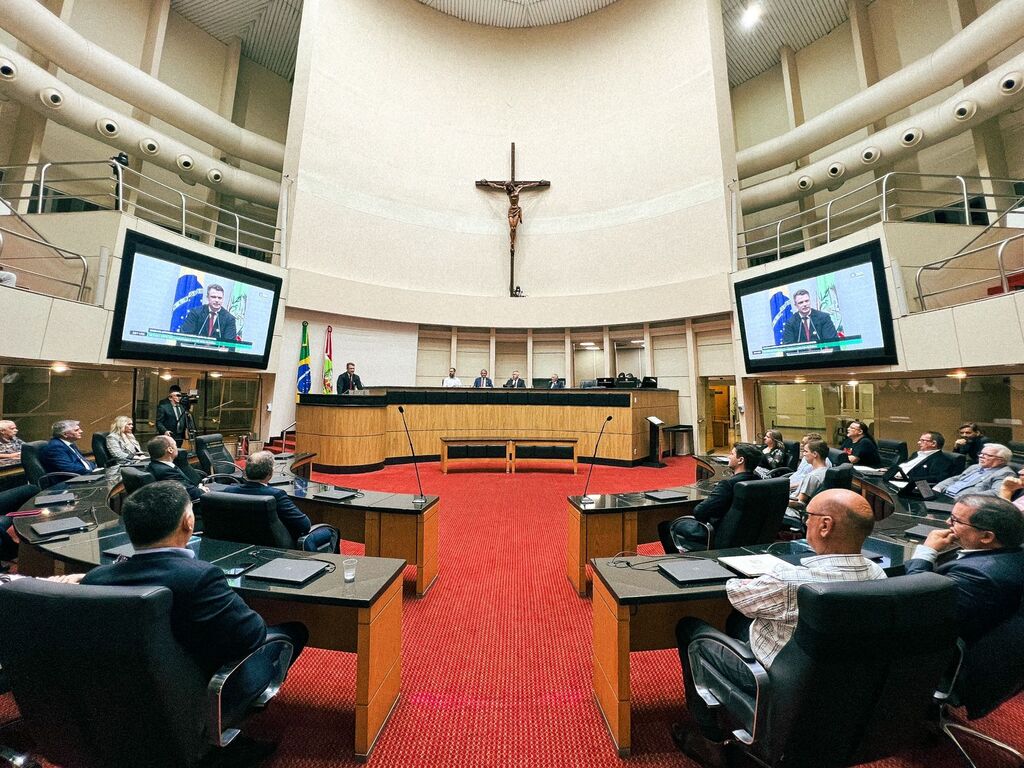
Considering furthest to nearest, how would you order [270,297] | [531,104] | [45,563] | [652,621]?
[531,104] < [270,297] < [45,563] < [652,621]

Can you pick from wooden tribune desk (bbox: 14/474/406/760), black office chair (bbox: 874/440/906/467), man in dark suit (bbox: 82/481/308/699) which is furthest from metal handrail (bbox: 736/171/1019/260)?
man in dark suit (bbox: 82/481/308/699)

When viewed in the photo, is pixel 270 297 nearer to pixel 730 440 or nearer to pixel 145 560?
pixel 145 560

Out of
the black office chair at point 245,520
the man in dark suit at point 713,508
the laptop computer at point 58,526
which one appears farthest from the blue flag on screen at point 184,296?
the man in dark suit at point 713,508

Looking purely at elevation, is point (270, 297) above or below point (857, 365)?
above

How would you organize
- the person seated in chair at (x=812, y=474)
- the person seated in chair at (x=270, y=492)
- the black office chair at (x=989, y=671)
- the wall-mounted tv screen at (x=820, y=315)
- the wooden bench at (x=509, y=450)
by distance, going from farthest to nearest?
the wooden bench at (x=509, y=450)
the wall-mounted tv screen at (x=820, y=315)
the person seated in chair at (x=812, y=474)
the person seated in chair at (x=270, y=492)
the black office chair at (x=989, y=671)

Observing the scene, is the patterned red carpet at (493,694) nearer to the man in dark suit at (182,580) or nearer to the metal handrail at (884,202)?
the man in dark suit at (182,580)

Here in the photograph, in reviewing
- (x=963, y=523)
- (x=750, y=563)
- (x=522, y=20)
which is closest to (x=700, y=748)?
(x=750, y=563)

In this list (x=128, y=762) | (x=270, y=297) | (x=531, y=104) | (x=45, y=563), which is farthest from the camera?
(x=531, y=104)

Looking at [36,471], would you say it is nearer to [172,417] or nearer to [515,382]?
[172,417]

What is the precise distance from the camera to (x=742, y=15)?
9969 mm

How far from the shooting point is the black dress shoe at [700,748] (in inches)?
62.7

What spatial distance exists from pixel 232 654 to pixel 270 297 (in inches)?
332

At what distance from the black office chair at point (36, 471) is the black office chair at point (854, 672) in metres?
5.44

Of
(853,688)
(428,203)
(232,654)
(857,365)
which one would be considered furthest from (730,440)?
(232,654)
